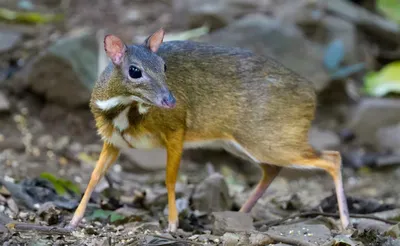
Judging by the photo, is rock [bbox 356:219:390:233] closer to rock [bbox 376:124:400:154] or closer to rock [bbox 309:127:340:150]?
rock [bbox 309:127:340:150]

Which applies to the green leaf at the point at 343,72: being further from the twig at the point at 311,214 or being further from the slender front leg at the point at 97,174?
the slender front leg at the point at 97,174

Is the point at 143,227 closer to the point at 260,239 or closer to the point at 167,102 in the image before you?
the point at 260,239

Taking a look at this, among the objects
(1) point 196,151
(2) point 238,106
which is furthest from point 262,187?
(1) point 196,151

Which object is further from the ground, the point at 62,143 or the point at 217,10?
the point at 217,10

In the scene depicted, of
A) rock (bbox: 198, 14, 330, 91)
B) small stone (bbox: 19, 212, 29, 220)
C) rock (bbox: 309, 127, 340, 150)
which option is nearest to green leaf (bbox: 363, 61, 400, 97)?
rock (bbox: 198, 14, 330, 91)

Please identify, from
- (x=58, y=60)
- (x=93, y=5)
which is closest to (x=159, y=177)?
(x=58, y=60)

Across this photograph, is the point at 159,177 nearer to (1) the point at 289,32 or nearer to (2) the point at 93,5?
(1) the point at 289,32
